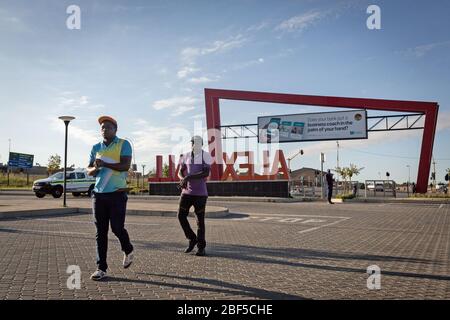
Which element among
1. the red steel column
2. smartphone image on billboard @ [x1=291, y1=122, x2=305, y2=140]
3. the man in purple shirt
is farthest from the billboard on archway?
the man in purple shirt

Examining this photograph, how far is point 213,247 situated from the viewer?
7371 mm

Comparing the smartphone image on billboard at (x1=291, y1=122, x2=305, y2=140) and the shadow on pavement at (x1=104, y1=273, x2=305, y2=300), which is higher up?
the smartphone image on billboard at (x1=291, y1=122, x2=305, y2=140)

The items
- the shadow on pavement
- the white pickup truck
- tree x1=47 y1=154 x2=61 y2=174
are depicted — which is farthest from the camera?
tree x1=47 y1=154 x2=61 y2=174

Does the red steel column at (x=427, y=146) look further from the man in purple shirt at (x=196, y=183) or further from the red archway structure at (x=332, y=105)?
the man in purple shirt at (x=196, y=183)

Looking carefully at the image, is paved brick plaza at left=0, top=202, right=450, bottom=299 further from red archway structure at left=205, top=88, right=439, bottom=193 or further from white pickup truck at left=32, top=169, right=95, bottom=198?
red archway structure at left=205, top=88, right=439, bottom=193

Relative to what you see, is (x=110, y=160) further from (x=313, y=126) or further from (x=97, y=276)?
(x=313, y=126)

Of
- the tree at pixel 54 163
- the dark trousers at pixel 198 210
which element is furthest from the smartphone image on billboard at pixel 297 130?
the tree at pixel 54 163

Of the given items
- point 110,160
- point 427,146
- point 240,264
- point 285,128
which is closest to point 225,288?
point 240,264

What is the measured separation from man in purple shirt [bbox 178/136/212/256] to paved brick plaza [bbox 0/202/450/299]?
471mm

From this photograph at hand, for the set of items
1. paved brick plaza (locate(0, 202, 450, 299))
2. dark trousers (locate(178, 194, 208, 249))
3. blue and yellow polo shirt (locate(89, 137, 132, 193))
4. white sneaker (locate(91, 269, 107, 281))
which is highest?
blue and yellow polo shirt (locate(89, 137, 132, 193))

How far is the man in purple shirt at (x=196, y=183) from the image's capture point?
251 inches

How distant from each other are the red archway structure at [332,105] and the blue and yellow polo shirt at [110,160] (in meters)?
23.3

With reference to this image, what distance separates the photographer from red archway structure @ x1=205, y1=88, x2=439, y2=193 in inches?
1005
